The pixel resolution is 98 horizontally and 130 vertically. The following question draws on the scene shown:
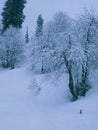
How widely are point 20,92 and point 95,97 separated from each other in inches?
417

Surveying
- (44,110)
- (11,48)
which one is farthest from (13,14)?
(44,110)

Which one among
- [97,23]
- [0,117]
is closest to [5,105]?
[0,117]

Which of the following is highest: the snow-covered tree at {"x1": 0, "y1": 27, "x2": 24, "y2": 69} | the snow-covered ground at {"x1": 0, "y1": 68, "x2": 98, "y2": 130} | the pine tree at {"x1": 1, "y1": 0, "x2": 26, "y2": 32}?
the pine tree at {"x1": 1, "y1": 0, "x2": 26, "y2": 32}

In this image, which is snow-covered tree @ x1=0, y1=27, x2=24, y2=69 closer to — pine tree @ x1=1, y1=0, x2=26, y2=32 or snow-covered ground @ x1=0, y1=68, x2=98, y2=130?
pine tree @ x1=1, y1=0, x2=26, y2=32

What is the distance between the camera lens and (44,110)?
23891 mm

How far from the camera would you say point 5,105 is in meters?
25.3

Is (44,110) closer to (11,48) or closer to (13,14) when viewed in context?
(11,48)

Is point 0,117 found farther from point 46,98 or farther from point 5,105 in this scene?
point 46,98

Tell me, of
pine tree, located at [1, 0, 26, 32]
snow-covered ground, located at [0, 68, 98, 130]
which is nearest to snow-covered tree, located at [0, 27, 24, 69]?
pine tree, located at [1, 0, 26, 32]

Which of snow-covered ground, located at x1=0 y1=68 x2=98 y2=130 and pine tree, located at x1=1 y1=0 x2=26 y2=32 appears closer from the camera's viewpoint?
snow-covered ground, located at x1=0 y1=68 x2=98 y2=130

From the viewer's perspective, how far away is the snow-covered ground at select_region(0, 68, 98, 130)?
18578 mm

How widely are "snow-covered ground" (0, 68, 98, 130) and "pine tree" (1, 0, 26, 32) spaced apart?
71.0 ft

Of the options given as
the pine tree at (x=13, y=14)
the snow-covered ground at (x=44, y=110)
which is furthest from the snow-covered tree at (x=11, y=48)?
the snow-covered ground at (x=44, y=110)

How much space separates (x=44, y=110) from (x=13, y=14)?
32.1 metres
